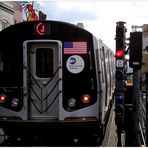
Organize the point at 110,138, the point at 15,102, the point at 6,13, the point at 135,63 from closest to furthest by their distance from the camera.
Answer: the point at 135,63 → the point at 15,102 → the point at 110,138 → the point at 6,13

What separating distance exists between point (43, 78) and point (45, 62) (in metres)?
0.40

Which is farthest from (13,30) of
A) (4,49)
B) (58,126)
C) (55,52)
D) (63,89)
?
(58,126)

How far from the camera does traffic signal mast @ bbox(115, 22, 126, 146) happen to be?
9.70m

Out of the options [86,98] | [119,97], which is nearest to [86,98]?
[86,98]

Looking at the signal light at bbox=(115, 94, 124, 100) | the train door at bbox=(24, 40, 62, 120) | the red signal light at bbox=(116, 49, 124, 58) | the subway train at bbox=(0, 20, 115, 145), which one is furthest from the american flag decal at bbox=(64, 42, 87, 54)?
the signal light at bbox=(115, 94, 124, 100)

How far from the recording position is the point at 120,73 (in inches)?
383

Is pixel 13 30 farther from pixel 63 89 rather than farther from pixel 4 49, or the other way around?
pixel 63 89

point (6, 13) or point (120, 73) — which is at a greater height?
point (6, 13)

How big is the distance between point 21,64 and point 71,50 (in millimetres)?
1317

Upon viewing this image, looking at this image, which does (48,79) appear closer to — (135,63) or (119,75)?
(119,75)

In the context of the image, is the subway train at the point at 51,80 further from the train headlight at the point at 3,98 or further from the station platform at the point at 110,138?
the station platform at the point at 110,138

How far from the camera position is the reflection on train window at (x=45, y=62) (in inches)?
388

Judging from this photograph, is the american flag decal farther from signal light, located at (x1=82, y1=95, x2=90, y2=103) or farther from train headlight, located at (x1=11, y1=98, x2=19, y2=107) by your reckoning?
train headlight, located at (x1=11, y1=98, x2=19, y2=107)

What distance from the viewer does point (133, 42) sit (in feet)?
31.0
